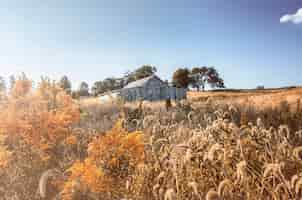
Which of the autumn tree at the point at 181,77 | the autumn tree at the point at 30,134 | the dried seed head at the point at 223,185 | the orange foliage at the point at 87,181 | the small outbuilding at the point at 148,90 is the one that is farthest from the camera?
the autumn tree at the point at 181,77

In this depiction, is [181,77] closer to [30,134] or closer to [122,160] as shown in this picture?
[30,134]

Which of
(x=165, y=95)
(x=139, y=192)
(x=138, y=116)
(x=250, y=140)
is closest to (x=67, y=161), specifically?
(x=139, y=192)

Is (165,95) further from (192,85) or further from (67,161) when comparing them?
(67,161)

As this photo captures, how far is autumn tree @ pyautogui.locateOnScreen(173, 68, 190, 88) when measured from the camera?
61.4 m

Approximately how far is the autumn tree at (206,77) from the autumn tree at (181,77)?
3.18 m

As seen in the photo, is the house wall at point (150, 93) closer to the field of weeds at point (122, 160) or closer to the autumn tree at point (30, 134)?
the autumn tree at point (30, 134)

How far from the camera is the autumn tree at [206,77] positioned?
216 ft

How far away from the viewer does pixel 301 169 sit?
238 centimetres

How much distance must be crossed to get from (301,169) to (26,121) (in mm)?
2449

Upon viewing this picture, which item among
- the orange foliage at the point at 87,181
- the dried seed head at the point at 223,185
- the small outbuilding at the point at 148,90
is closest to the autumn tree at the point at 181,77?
the small outbuilding at the point at 148,90

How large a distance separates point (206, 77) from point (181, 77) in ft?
27.9

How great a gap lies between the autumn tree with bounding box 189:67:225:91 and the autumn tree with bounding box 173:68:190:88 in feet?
10.4

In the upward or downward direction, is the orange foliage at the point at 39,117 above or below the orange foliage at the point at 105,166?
above

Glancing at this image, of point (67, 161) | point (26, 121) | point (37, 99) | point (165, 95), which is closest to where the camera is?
point (26, 121)
